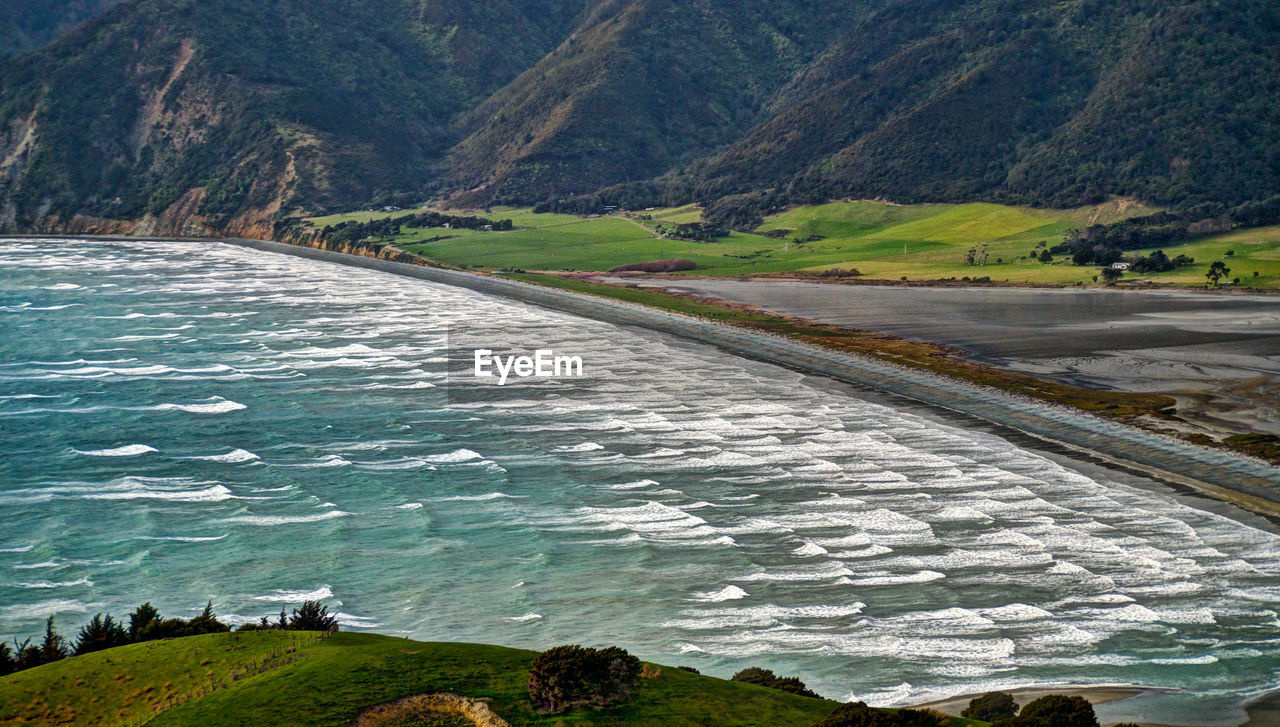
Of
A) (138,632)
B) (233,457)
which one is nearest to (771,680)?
(138,632)

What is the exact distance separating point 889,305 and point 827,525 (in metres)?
A: 64.4

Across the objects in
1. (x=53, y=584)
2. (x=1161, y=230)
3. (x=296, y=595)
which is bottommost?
(x=53, y=584)

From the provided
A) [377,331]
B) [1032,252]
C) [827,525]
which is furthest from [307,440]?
[1032,252]

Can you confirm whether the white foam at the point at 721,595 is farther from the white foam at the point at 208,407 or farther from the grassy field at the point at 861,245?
the grassy field at the point at 861,245

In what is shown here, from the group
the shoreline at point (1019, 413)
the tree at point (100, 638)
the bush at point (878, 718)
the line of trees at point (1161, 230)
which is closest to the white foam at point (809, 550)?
the shoreline at point (1019, 413)

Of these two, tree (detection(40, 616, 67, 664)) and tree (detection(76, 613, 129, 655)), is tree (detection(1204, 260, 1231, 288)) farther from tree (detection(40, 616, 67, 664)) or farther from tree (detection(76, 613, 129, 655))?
tree (detection(40, 616, 67, 664))

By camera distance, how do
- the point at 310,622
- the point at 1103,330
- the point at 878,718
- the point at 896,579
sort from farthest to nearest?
the point at 1103,330 → the point at 896,579 → the point at 310,622 → the point at 878,718

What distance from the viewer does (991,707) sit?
909 inches

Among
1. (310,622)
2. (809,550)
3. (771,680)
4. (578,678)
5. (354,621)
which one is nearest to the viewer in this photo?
(578,678)

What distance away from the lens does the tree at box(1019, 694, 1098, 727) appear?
20188mm

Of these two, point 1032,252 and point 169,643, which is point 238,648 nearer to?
point 169,643

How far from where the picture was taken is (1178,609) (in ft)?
99.6

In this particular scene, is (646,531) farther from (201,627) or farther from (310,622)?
(201,627)

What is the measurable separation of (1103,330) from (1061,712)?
67357mm
